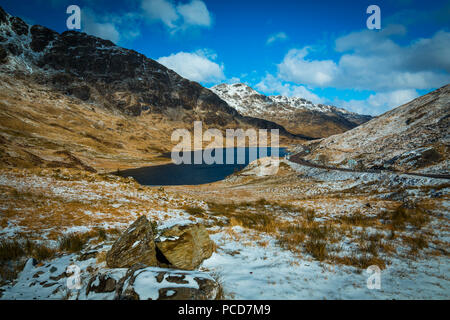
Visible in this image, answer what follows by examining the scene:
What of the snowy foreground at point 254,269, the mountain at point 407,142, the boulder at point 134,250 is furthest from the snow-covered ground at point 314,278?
the mountain at point 407,142

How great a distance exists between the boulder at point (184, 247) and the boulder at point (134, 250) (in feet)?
1.38

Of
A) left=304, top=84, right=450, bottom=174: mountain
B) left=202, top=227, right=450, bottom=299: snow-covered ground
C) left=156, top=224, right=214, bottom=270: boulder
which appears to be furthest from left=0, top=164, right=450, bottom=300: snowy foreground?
left=304, top=84, right=450, bottom=174: mountain

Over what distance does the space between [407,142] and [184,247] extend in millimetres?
57167

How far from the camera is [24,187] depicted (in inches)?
542

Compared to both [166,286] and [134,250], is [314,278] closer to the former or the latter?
[166,286]

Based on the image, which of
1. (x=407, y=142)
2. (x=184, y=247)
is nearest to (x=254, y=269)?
(x=184, y=247)

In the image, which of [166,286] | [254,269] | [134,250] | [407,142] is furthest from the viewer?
[407,142]

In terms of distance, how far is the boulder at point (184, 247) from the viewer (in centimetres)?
602

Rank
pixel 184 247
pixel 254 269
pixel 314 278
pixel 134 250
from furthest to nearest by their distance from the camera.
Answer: pixel 184 247 → pixel 254 269 → pixel 134 250 → pixel 314 278

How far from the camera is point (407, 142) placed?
43.3 meters

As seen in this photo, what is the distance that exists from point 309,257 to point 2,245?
1111cm

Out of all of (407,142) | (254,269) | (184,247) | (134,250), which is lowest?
(254,269)
